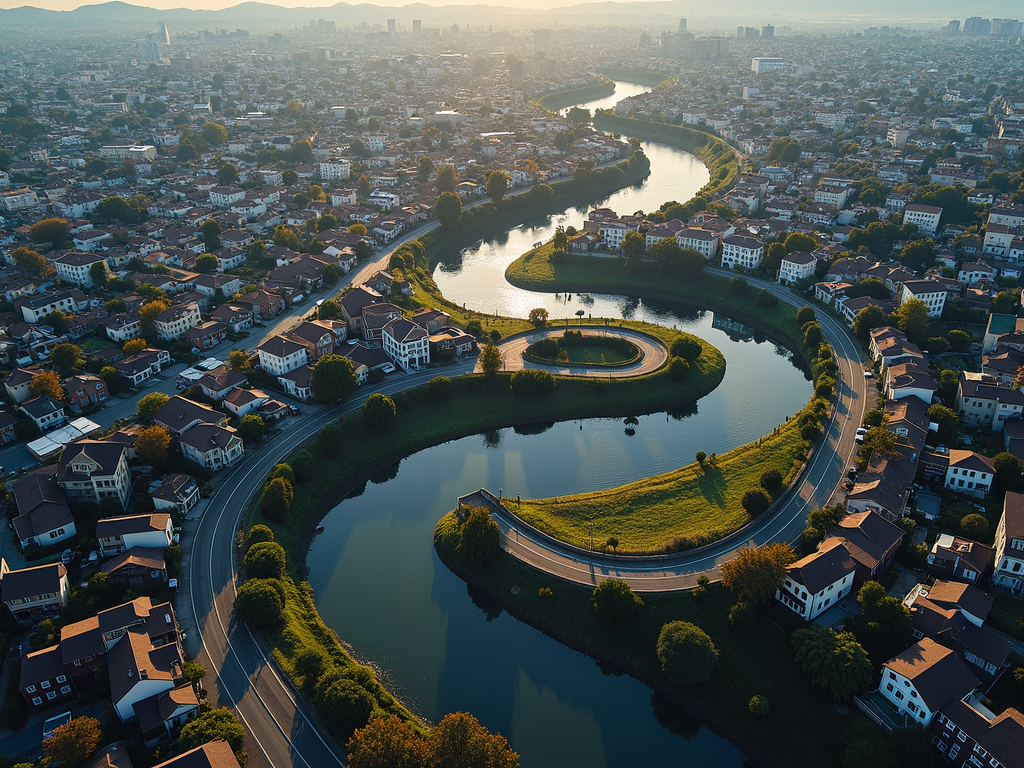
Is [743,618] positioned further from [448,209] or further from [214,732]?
[448,209]

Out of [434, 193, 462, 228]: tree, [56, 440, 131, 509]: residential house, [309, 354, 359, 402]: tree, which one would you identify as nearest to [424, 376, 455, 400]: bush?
[309, 354, 359, 402]: tree

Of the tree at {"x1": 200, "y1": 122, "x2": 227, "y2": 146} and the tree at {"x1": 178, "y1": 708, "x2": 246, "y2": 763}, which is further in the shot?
the tree at {"x1": 200, "y1": 122, "x2": 227, "y2": 146}

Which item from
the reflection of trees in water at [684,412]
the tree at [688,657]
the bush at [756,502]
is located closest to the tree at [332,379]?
the reflection of trees in water at [684,412]

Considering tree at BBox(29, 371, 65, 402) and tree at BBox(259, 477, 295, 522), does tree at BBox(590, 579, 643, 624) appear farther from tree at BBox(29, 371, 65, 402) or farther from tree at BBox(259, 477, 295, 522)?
tree at BBox(29, 371, 65, 402)

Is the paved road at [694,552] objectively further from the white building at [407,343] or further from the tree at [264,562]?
the white building at [407,343]

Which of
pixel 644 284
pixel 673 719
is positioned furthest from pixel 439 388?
pixel 644 284

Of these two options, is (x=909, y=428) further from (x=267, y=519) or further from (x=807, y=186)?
(x=807, y=186)
